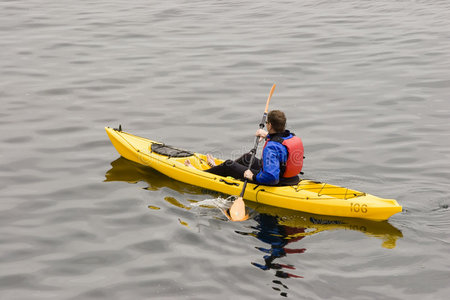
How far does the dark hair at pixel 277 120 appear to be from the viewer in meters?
7.86

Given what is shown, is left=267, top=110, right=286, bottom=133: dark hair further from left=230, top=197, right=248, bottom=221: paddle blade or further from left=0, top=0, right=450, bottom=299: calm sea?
left=0, top=0, right=450, bottom=299: calm sea

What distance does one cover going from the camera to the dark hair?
7.86 m

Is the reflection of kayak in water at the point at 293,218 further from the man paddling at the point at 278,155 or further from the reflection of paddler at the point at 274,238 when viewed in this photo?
the man paddling at the point at 278,155

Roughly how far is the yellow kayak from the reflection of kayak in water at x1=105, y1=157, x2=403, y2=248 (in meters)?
0.08

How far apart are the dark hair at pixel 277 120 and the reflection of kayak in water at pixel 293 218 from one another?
1213 mm

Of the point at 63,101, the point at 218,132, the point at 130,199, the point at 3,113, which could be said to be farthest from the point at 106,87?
the point at 130,199

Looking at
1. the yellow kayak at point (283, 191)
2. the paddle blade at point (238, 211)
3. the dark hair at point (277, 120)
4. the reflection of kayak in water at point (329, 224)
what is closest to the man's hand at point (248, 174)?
the yellow kayak at point (283, 191)

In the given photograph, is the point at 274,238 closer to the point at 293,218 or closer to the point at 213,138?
the point at 293,218

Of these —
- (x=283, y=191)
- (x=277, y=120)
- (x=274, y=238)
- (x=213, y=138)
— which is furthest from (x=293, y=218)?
(x=213, y=138)

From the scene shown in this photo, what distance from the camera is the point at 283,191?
8.29 m

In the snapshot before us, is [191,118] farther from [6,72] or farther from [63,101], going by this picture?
[6,72]

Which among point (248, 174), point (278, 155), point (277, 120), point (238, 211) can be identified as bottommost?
point (238, 211)

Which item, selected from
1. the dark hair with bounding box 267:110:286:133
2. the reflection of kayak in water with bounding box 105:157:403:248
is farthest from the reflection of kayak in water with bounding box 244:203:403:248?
the dark hair with bounding box 267:110:286:133

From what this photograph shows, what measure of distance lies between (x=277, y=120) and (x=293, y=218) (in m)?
1.41
